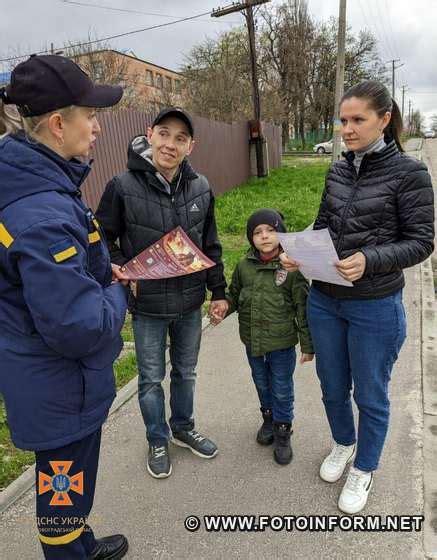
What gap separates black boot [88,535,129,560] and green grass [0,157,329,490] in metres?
0.82

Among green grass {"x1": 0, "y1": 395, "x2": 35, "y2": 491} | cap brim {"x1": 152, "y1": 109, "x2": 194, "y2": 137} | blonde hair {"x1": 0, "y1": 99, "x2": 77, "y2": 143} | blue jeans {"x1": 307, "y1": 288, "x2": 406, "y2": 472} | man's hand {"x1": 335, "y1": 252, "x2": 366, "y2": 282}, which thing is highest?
cap brim {"x1": 152, "y1": 109, "x2": 194, "y2": 137}

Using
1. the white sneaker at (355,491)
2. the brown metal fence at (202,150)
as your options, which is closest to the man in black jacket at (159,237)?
the white sneaker at (355,491)

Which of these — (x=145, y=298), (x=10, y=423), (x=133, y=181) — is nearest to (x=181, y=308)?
(x=145, y=298)

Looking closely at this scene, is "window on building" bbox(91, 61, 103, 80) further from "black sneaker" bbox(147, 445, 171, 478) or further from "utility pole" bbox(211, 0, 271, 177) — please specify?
"black sneaker" bbox(147, 445, 171, 478)

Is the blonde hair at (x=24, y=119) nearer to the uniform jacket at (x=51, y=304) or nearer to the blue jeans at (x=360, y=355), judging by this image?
the uniform jacket at (x=51, y=304)

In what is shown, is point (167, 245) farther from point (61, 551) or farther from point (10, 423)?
point (61, 551)

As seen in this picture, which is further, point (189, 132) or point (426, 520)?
point (189, 132)

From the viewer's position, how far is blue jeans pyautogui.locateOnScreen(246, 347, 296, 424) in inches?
103

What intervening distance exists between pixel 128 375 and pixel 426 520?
238 centimetres

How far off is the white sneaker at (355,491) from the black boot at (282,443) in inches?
15.6

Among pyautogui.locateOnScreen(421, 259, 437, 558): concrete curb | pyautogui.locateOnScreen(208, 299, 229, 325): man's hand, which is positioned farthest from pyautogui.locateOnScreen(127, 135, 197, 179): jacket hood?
pyautogui.locateOnScreen(421, 259, 437, 558): concrete curb

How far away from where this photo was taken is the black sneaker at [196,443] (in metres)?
2.74

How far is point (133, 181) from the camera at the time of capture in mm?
2309

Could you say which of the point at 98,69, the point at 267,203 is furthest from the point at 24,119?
the point at 98,69
